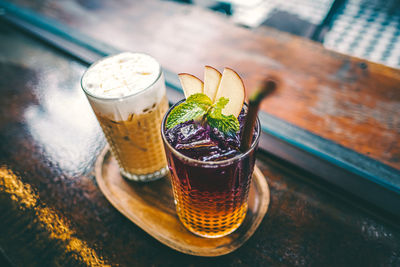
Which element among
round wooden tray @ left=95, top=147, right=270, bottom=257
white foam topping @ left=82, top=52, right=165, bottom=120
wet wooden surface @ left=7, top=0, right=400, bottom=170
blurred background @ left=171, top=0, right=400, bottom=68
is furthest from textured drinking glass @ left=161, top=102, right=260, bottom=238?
blurred background @ left=171, top=0, right=400, bottom=68

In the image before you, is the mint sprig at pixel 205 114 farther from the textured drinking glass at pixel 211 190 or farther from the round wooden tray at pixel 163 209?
the round wooden tray at pixel 163 209

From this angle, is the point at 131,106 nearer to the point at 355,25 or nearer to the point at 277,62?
the point at 277,62

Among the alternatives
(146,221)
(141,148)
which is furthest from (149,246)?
(141,148)

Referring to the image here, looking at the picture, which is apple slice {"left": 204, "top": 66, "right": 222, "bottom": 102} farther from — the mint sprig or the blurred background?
the blurred background

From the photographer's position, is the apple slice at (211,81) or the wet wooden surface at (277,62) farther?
the wet wooden surface at (277,62)

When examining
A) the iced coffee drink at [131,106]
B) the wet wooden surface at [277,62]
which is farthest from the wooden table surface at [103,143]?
the iced coffee drink at [131,106]

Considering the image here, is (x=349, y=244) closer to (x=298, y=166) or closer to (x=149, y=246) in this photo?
(x=298, y=166)
